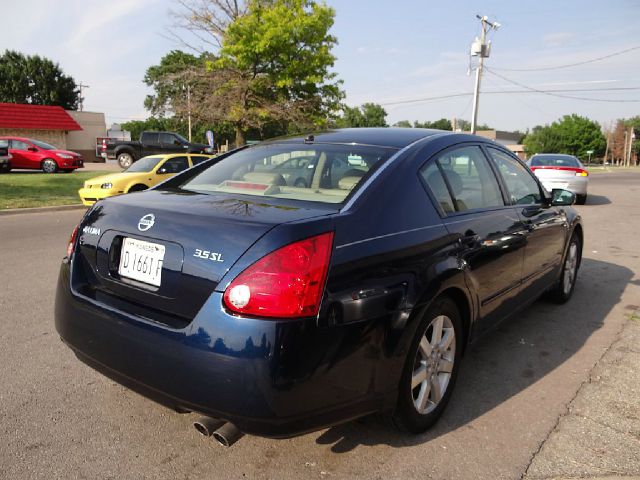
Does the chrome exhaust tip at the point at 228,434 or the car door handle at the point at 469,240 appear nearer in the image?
the chrome exhaust tip at the point at 228,434

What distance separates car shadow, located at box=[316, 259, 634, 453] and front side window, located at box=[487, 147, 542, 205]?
94 cm

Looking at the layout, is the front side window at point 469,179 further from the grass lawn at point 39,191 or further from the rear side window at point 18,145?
the rear side window at point 18,145

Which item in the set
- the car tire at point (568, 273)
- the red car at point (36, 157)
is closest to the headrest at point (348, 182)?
the car tire at point (568, 273)

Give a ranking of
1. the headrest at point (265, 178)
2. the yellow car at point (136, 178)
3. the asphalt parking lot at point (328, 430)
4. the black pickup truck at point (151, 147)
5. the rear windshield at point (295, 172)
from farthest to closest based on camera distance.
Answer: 1. the black pickup truck at point (151, 147)
2. the yellow car at point (136, 178)
3. the headrest at point (265, 178)
4. the rear windshield at point (295, 172)
5. the asphalt parking lot at point (328, 430)

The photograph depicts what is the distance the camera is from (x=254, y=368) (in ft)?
6.31

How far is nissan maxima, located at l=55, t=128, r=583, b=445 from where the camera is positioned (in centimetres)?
198

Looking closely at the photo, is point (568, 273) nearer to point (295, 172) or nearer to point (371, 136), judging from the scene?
point (371, 136)

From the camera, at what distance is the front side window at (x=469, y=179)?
3070 millimetres

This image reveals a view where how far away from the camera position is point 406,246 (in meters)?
2.43

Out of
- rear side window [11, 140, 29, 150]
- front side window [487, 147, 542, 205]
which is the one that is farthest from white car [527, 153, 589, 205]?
rear side window [11, 140, 29, 150]

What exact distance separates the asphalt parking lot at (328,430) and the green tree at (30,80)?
6021cm

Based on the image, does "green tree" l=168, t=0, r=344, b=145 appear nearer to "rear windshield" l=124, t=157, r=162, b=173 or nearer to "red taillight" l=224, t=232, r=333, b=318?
"rear windshield" l=124, t=157, r=162, b=173

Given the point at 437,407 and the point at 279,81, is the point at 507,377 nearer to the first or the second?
the point at 437,407

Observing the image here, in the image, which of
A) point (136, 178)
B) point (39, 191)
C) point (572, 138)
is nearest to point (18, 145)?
point (39, 191)
